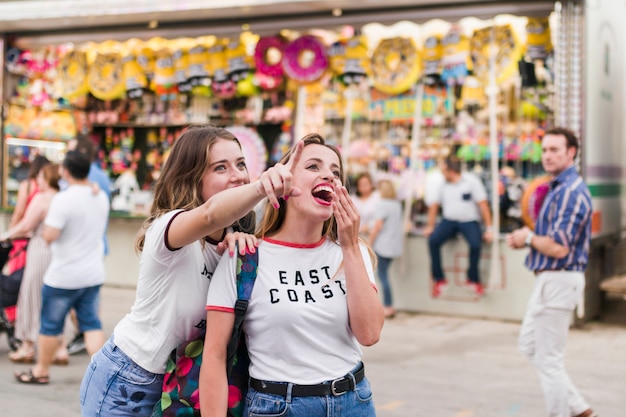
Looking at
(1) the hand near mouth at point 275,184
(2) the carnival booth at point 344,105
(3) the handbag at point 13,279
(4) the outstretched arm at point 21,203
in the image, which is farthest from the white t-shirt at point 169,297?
(2) the carnival booth at point 344,105

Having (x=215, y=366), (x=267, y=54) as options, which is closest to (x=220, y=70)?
(x=267, y=54)

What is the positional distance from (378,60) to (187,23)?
2897mm

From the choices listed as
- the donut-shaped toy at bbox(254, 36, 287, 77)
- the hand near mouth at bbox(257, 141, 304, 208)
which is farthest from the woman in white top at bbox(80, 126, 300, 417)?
the donut-shaped toy at bbox(254, 36, 287, 77)

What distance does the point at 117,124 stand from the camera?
1318 centimetres

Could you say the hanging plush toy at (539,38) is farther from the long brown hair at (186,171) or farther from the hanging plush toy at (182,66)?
the long brown hair at (186,171)

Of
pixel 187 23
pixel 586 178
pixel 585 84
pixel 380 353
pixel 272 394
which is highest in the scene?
pixel 187 23

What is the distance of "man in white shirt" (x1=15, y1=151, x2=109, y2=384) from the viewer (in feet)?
19.9

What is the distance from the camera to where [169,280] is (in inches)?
108

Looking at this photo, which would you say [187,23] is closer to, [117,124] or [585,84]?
[117,124]

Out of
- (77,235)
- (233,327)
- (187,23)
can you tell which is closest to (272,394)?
(233,327)

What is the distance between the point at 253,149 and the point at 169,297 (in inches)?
348

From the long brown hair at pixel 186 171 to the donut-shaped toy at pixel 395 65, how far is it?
7.47 meters

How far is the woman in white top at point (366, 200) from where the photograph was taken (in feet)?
32.3

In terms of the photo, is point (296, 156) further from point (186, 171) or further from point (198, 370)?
point (198, 370)
